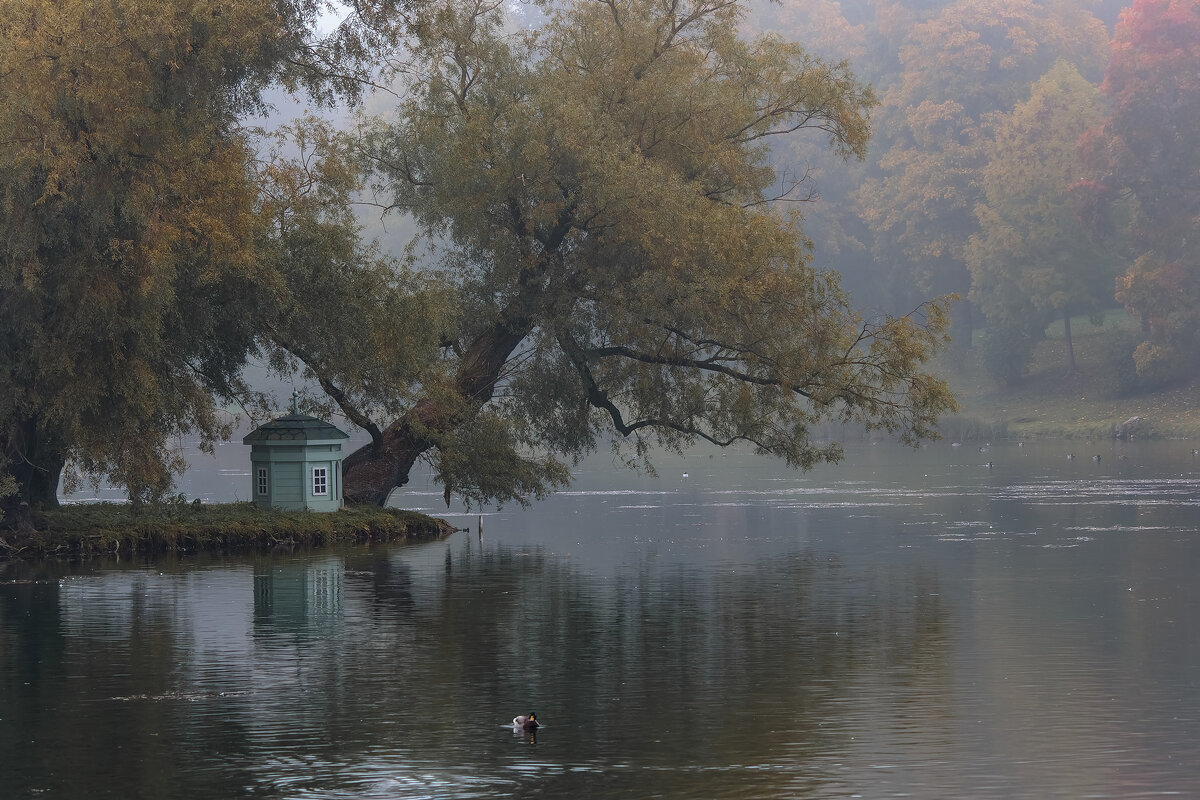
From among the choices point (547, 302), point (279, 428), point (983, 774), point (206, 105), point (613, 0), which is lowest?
point (983, 774)

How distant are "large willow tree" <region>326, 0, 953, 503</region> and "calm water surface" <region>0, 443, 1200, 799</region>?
14.3 ft

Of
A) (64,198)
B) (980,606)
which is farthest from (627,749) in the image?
(64,198)

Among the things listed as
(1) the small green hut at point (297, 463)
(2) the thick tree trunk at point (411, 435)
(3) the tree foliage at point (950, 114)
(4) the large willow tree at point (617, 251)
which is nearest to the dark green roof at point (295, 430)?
(1) the small green hut at point (297, 463)

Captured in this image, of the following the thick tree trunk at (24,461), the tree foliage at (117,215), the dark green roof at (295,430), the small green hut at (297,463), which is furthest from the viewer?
the dark green roof at (295,430)

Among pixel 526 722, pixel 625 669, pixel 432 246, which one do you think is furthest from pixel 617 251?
pixel 526 722

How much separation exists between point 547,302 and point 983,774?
29882 mm

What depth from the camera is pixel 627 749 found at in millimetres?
16953

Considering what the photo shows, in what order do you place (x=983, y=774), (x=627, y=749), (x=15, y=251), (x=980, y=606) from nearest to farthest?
(x=983, y=774) < (x=627, y=749) < (x=980, y=606) < (x=15, y=251)

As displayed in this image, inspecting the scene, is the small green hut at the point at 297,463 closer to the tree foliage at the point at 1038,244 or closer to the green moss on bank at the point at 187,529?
the green moss on bank at the point at 187,529

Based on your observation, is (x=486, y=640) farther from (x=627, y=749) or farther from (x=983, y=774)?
(x=983, y=774)

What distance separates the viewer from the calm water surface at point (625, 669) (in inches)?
627

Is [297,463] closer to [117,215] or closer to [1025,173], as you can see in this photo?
[117,215]

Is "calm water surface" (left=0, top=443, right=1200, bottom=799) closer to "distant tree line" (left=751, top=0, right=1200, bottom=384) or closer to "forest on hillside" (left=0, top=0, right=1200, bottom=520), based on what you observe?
"forest on hillside" (left=0, top=0, right=1200, bottom=520)

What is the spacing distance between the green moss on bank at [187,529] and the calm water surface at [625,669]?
234 cm
